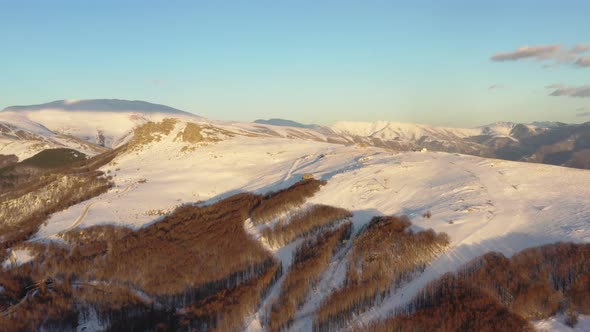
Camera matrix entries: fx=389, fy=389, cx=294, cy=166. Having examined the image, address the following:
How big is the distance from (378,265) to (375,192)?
8.74 m

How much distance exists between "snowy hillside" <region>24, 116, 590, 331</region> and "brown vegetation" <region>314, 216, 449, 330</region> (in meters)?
0.49

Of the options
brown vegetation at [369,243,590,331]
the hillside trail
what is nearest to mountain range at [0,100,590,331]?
brown vegetation at [369,243,590,331]

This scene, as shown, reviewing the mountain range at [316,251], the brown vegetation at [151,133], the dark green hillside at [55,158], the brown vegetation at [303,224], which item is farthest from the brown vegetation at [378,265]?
the dark green hillside at [55,158]

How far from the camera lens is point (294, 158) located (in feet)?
135

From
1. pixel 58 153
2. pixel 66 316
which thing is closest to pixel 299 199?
pixel 66 316

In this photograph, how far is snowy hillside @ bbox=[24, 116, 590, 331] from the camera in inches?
645

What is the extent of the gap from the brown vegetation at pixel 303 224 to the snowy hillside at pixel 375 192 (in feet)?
2.49

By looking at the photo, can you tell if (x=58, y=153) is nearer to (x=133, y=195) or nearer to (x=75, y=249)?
(x=133, y=195)

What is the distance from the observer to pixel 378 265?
53.7ft

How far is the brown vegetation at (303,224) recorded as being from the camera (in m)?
21.6

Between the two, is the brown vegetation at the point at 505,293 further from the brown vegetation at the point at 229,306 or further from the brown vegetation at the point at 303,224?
the brown vegetation at the point at 303,224

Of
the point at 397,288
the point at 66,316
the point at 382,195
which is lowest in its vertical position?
the point at 66,316

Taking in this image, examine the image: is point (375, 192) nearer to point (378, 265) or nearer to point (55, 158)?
point (378, 265)

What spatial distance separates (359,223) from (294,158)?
21.1m
